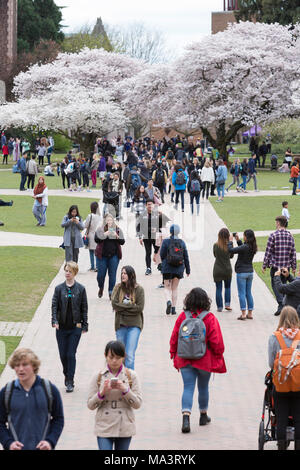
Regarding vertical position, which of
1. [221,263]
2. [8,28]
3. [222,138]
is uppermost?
[8,28]

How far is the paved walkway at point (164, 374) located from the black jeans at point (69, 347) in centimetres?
30

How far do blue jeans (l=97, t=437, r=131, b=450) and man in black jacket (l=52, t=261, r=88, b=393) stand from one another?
10.7ft

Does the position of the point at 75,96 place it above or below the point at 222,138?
above

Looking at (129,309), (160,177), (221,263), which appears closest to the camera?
(129,309)

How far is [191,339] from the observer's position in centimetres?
874

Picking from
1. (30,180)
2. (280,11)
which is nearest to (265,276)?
(30,180)

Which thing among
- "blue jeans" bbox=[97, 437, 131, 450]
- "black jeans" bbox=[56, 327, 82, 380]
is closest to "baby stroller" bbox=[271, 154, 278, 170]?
"black jeans" bbox=[56, 327, 82, 380]

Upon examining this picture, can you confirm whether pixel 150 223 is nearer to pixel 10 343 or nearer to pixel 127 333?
pixel 10 343

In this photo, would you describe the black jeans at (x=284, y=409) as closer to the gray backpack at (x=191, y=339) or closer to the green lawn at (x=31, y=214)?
the gray backpack at (x=191, y=339)

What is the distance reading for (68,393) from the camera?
33.3 ft

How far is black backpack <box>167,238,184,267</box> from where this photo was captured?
1384 centimetres

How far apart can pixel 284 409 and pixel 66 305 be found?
3357 mm

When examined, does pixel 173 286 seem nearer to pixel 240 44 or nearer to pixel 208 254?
pixel 208 254
